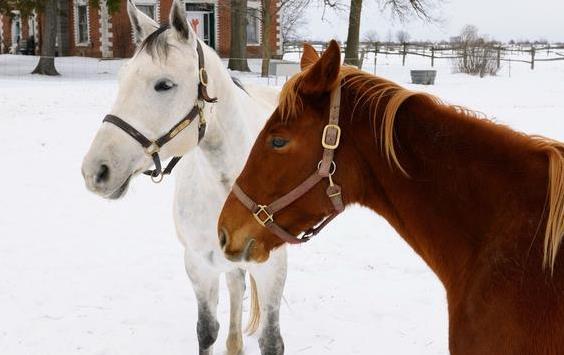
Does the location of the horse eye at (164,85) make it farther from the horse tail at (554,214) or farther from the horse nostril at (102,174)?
the horse tail at (554,214)

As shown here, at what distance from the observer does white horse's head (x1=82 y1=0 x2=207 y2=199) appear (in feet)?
8.84

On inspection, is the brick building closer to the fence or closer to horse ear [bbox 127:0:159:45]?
the fence

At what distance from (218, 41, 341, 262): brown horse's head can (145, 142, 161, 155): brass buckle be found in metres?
0.95

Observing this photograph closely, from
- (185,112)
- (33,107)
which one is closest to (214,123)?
(185,112)

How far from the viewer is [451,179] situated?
182 centimetres

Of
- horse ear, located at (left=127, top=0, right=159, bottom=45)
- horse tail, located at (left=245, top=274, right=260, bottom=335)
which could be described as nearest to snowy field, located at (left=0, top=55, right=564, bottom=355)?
horse tail, located at (left=245, top=274, right=260, bottom=335)

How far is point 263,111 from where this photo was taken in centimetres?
381

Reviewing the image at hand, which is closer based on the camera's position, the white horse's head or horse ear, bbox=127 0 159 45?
the white horse's head

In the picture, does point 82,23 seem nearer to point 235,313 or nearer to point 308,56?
point 235,313

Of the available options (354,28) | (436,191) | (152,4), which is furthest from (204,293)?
(152,4)

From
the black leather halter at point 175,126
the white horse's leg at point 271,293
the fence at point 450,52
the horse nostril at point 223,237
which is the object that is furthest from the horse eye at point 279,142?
the fence at point 450,52

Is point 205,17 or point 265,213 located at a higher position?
point 205,17

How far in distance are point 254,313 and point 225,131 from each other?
1545 mm

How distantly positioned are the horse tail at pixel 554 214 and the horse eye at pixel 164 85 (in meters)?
1.77
